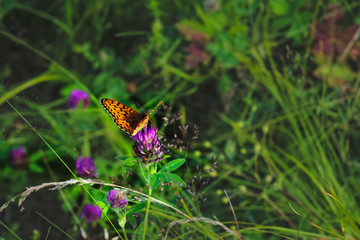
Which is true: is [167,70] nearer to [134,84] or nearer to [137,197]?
[134,84]

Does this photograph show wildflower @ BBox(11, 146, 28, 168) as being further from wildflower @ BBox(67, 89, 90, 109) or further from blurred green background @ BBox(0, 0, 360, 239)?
wildflower @ BBox(67, 89, 90, 109)

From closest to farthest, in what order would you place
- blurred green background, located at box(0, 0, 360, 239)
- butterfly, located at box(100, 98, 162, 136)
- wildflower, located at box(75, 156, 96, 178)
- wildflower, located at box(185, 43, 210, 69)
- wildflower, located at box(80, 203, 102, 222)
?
butterfly, located at box(100, 98, 162, 136) → wildflower, located at box(75, 156, 96, 178) → wildflower, located at box(80, 203, 102, 222) → blurred green background, located at box(0, 0, 360, 239) → wildflower, located at box(185, 43, 210, 69)

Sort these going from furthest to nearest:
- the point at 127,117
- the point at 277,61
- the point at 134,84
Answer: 1. the point at 134,84
2. the point at 277,61
3. the point at 127,117

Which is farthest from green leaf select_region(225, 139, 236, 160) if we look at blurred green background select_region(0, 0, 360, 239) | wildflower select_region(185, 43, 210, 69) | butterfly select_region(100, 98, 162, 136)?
A: butterfly select_region(100, 98, 162, 136)

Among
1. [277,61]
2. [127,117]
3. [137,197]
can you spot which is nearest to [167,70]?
[277,61]

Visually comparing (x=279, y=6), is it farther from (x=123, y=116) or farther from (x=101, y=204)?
(x=101, y=204)

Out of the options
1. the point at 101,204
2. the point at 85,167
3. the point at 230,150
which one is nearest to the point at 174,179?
the point at 101,204
